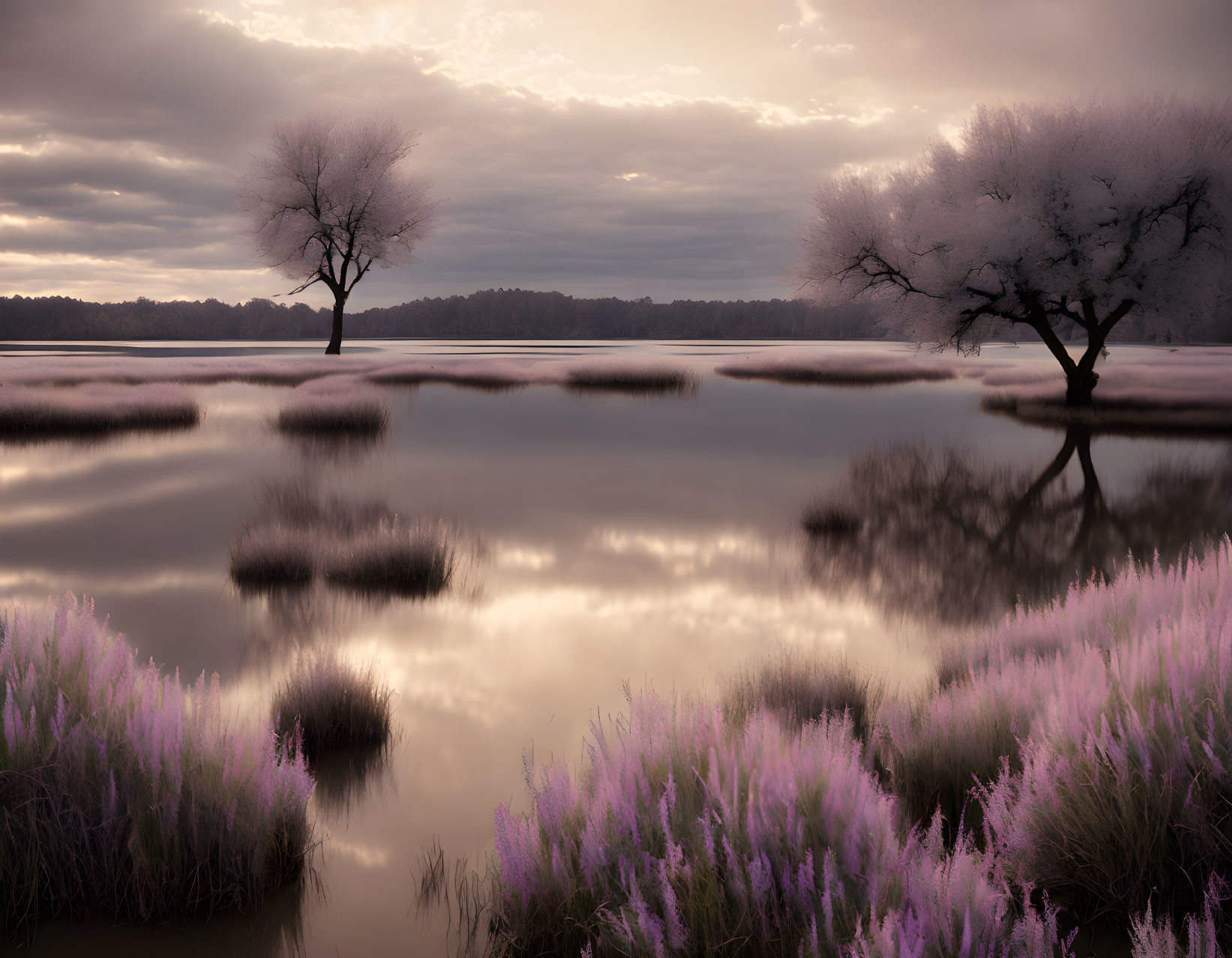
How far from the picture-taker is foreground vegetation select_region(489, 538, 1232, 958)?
259 cm

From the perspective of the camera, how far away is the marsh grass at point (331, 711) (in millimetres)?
4559

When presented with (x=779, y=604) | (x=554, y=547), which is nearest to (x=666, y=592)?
(x=779, y=604)

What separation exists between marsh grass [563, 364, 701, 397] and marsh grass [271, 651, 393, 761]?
1165 inches

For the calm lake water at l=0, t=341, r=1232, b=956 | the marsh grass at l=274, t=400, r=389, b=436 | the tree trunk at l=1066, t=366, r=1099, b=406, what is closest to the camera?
the calm lake water at l=0, t=341, r=1232, b=956

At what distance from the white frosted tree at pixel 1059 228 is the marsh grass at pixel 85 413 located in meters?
22.2

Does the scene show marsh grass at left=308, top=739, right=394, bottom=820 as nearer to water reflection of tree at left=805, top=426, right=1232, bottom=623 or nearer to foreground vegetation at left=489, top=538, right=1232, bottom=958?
foreground vegetation at left=489, top=538, right=1232, bottom=958

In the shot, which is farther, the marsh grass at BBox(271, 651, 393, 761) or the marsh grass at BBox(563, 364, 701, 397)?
the marsh grass at BBox(563, 364, 701, 397)

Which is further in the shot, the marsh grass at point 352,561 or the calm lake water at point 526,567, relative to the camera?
the marsh grass at point 352,561

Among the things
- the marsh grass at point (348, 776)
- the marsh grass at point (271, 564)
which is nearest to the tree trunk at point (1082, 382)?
the marsh grass at point (271, 564)

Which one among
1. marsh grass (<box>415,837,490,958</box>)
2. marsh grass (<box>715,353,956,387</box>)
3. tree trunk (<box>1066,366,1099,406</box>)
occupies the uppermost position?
marsh grass (<box>715,353,956,387</box>)

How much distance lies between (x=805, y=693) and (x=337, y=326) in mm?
48794

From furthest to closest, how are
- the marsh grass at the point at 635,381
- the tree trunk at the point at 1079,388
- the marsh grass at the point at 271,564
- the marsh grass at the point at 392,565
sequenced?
1. the marsh grass at the point at 635,381
2. the tree trunk at the point at 1079,388
3. the marsh grass at the point at 271,564
4. the marsh grass at the point at 392,565

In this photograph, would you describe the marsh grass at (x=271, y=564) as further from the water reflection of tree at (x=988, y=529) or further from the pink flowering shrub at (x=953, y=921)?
the pink flowering shrub at (x=953, y=921)

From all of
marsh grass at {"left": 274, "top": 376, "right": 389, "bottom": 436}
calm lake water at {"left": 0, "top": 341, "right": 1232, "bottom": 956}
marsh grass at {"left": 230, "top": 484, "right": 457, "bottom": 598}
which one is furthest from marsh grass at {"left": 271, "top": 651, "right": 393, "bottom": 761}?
marsh grass at {"left": 274, "top": 376, "right": 389, "bottom": 436}
